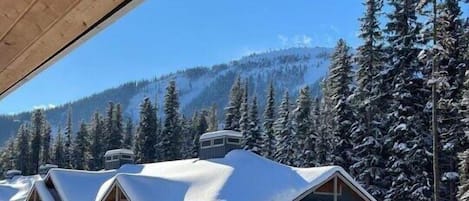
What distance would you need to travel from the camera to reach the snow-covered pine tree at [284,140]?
33981 millimetres

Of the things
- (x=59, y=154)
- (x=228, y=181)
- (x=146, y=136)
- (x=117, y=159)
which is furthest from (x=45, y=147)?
(x=228, y=181)

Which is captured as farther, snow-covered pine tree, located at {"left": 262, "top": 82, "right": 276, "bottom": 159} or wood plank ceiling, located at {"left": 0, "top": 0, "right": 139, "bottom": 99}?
snow-covered pine tree, located at {"left": 262, "top": 82, "right": 276, "bottom": 159}

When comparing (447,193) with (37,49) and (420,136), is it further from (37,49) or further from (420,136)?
(37,49)

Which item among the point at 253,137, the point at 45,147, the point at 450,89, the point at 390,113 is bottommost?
the point at 45,147

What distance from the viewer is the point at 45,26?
7.06 feet

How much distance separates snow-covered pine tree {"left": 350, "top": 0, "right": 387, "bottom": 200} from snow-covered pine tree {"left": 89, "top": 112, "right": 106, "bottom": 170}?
89.1 feet

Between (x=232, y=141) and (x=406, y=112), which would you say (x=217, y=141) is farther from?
(x=406, y=112)

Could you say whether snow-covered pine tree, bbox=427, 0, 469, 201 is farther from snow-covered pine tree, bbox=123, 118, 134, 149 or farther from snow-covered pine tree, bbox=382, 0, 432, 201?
snow-covered pine tree, bbox=123, 118, 134, 149

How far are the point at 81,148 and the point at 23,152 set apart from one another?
6204mm

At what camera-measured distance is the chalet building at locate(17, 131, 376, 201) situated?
51.5ft

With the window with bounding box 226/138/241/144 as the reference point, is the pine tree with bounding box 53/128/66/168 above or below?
below

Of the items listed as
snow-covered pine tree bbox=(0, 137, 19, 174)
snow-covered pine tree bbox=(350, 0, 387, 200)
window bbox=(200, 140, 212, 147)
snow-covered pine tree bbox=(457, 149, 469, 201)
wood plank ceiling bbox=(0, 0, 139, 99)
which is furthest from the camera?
snow-covered pine tree bbox=(0, 137, 19, 174)

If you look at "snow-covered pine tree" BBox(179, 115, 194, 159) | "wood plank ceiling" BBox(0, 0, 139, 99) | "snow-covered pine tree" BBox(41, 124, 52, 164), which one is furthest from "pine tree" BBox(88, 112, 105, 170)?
"wood plank ceiling" BBox(0, 0, 139, 99)

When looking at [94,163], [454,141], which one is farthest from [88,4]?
[94,163]
